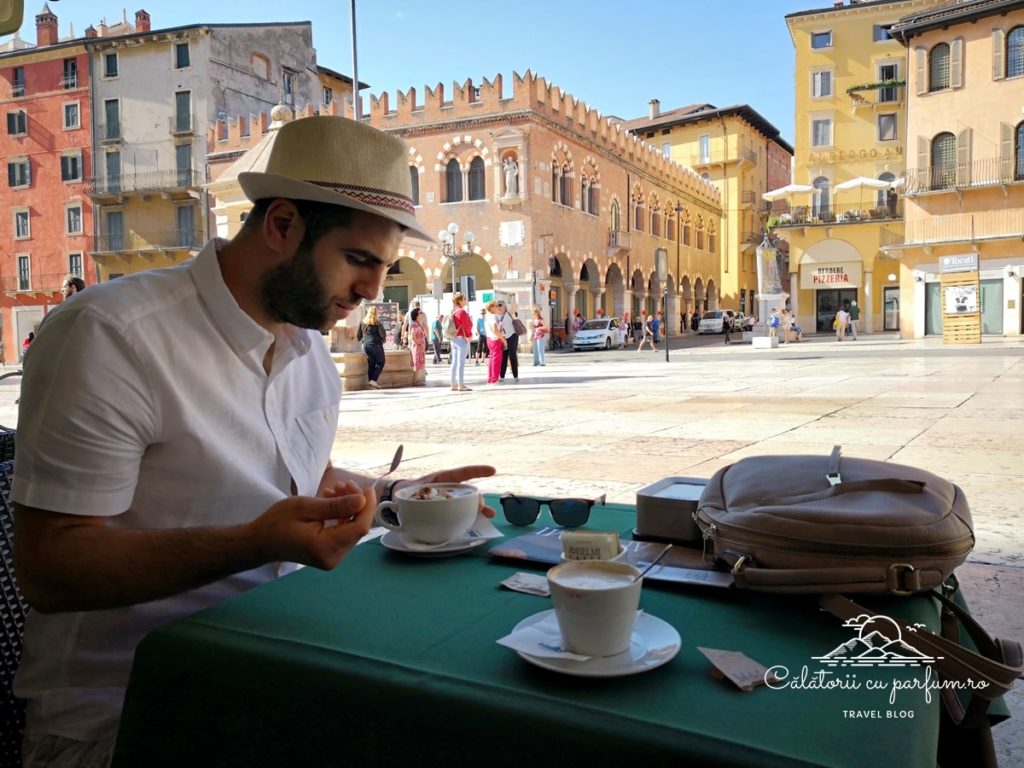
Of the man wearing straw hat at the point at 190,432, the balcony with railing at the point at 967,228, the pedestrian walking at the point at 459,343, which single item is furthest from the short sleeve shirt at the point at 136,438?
the balcony with railing at the point at 967,228

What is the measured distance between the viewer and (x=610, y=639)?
1033 mm

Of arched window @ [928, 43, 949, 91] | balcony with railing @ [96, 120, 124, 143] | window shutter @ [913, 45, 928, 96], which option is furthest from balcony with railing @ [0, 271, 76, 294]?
arched window @ [928, 43, 949, 91]

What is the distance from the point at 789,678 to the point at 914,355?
2047 centimetres

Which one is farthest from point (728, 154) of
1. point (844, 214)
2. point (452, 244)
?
point (452, 244)

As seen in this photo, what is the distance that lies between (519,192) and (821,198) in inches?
691

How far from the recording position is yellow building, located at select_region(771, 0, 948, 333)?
37.0 metres

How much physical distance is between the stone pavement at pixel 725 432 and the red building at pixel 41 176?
30.6 meters

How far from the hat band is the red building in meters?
40.4

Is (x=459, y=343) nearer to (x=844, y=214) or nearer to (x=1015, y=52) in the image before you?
(x=1015, y=52)

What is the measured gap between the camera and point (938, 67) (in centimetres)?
3008

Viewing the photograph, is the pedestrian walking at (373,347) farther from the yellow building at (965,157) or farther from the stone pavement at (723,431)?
the yellow building at (965,157)

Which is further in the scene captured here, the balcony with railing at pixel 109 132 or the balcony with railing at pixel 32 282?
the balcony with railing at pixel 32 282

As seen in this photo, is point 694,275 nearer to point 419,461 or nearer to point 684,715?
point 419,461

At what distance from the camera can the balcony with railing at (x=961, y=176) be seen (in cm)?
2859
